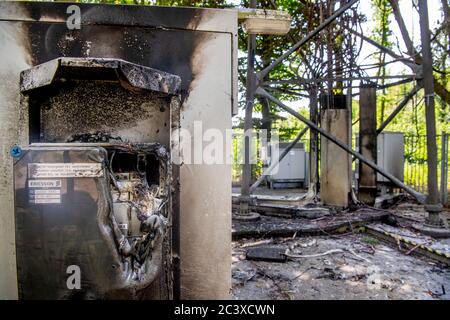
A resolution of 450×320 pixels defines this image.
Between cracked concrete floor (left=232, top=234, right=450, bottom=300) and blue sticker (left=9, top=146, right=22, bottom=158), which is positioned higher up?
blue sticker (left=9, top=146, right=22, bottom=158)

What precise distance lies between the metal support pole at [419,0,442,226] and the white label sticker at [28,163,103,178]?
465cm

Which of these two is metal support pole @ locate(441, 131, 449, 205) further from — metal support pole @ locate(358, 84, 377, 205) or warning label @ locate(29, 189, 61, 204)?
warning label @ locate(29, 189, 61, 204)

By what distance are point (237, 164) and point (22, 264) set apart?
36.4 ft

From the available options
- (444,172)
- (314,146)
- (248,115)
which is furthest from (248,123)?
(444,172)

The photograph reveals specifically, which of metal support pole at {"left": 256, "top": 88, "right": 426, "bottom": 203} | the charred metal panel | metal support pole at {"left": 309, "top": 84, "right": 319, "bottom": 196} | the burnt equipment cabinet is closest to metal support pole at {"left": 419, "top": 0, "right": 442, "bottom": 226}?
metal support pole at {"left": 256, "top": 88, "right": 426, "bottom": 203}

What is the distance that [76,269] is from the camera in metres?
1.42

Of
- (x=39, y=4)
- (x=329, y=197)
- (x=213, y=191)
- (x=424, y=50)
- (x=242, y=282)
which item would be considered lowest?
(x=242, y=282)

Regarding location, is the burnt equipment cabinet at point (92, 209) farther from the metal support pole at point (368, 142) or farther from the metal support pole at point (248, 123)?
the metal support pole at point (368, 142)

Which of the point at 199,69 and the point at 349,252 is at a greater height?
the point at 199,69

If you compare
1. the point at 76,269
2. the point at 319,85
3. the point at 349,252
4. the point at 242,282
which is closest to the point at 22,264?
the point at 76,269

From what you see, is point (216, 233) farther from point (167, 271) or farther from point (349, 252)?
point (349, 252)

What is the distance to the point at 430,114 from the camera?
441 centimetres

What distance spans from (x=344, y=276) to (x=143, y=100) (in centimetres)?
268

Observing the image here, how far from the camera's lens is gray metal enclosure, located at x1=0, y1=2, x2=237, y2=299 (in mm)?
1782
